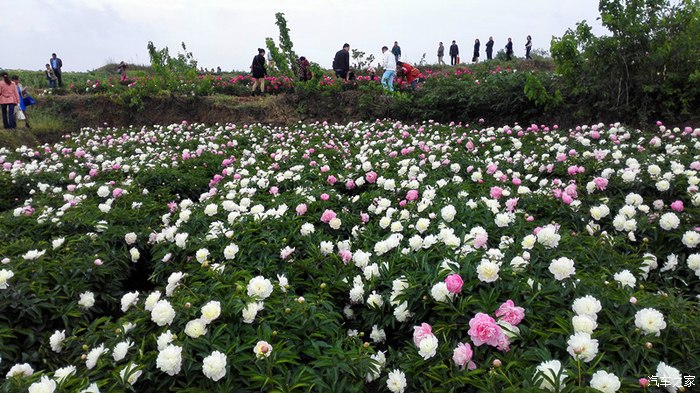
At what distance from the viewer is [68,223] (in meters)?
3.33

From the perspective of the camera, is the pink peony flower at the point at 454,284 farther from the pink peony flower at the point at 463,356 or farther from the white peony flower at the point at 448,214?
the white peony flower at the point at 448,214

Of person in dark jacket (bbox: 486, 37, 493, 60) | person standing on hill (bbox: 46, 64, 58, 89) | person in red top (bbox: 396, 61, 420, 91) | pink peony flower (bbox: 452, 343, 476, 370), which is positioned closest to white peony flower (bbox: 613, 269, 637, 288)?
pink peony flower (bbox: 452, 343, 476, 370)

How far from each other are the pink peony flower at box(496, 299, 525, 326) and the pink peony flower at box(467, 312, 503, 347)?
0.07 meters

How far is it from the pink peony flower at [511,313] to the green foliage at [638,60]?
5.92 m

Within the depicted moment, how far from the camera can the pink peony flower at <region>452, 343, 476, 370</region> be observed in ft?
5.05

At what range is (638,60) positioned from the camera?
20.1 ft

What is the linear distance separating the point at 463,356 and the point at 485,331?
0.40 ft

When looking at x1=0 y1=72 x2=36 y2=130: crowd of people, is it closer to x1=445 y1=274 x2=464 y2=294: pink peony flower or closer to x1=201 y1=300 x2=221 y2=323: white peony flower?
x1=201 y1=300 x2=221 y2=323: white peony flower

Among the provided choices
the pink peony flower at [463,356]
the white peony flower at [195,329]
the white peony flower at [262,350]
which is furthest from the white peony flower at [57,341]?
the pink peony flower at [463,356]

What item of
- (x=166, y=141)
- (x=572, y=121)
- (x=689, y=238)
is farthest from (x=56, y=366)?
(x=572, y=121)

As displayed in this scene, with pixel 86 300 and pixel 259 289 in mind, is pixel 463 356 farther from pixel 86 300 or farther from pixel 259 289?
pixel 86 300

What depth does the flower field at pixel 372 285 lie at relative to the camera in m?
1.55

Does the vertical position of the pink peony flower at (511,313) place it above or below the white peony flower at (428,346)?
above

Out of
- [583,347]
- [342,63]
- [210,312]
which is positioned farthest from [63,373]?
[342,63]
